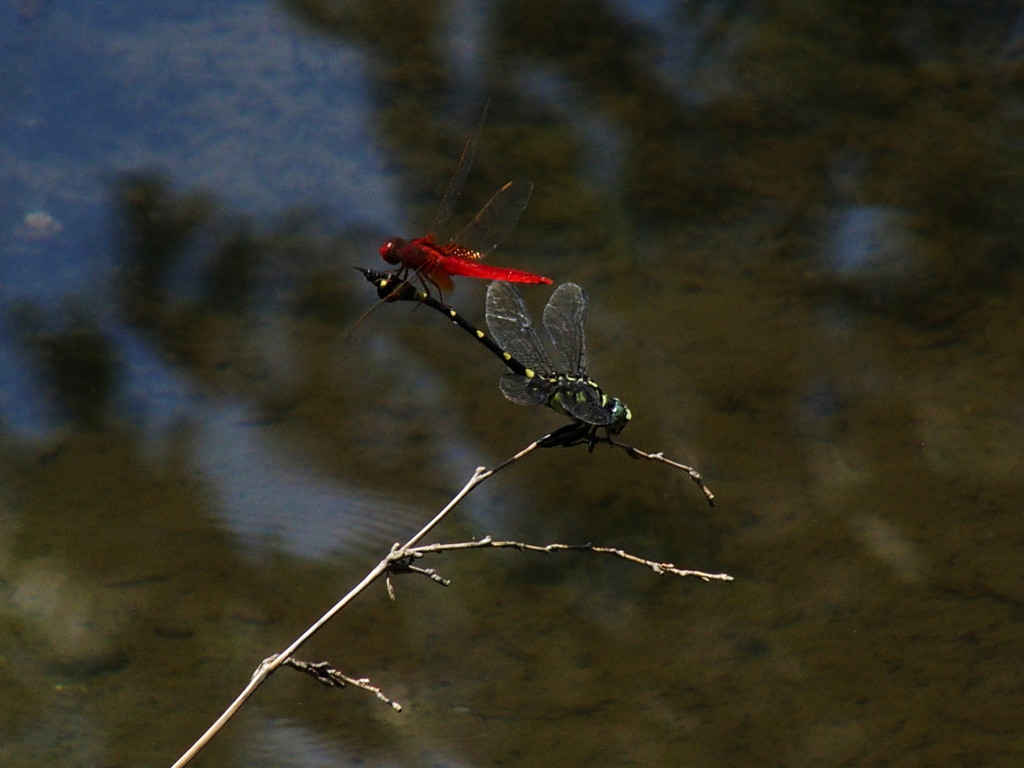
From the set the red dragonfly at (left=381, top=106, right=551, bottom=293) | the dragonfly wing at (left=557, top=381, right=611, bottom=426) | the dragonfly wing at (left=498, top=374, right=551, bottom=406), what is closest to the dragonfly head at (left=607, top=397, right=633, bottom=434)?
the dragonfly wing at (left=557, top=381, right=611, bottom=426)

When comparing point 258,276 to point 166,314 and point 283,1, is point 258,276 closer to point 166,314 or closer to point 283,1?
point 166,314

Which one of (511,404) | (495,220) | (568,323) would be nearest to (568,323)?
(568,323)

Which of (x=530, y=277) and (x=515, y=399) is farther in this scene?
(x=530, y=277)

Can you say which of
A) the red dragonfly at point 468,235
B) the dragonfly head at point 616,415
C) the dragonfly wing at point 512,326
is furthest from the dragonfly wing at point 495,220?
the dragonfly head at point 616,415

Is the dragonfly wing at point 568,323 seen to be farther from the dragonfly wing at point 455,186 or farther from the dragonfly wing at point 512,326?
the dragonfly wing at point 455,186

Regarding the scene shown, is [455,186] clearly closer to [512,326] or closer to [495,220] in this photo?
[495,220]

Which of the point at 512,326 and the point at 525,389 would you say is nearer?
the point at 525,389

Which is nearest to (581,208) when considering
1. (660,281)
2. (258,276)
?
(660,281)
